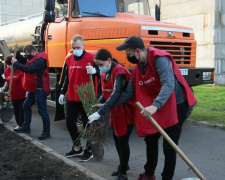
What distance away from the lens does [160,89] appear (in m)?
3.71

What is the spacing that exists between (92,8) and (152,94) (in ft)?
13.7

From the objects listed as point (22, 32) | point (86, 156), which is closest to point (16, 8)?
point (22, 32)

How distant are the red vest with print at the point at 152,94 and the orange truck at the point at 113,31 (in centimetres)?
300

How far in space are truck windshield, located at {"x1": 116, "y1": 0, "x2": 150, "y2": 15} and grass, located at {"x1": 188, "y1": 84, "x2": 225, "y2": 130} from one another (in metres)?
2.80

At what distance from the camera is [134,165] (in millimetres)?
5051

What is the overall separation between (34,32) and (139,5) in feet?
9.43

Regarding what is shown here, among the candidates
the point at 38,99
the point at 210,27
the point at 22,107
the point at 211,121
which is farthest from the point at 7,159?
the point at 210,27

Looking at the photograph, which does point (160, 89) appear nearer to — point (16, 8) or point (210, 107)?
point (210, 107)

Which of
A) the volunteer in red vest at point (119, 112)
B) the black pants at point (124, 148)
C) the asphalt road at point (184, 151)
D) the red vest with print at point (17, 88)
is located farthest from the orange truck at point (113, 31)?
the black pants at point (124, 148)

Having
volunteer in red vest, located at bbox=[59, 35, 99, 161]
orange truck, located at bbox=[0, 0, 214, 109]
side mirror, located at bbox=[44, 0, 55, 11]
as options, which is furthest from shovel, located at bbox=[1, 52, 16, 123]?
volunteer in red vest, located at bbox=[59, 35, 99, 161]

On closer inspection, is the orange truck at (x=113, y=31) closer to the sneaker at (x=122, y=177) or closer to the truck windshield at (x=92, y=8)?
the truck windshield at (x=92, y=8)

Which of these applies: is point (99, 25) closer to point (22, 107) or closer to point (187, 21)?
point (22, 107)

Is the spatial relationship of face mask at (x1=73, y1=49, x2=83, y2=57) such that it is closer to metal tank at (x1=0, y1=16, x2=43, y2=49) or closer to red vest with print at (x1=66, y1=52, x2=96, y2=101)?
red vest with print at (x1=66, y1=52, x2=96, y2=101)

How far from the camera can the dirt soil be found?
4398 millimetres
